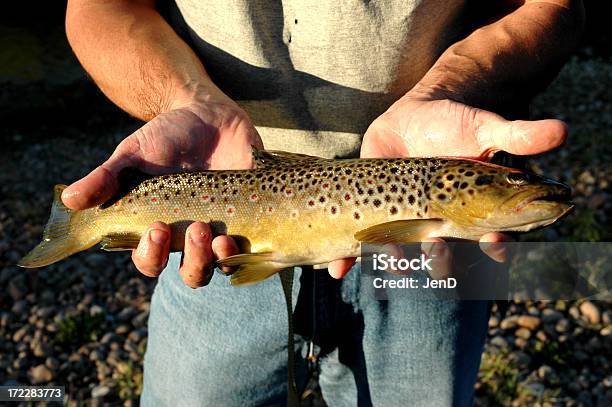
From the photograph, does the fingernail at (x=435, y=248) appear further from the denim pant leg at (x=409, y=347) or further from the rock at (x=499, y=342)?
the rock at (x=499, y=342)

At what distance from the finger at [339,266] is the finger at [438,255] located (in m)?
0.33

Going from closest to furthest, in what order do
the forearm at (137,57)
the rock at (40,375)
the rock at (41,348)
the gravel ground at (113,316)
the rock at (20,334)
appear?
the forearm at (137,57)
the gravel ground at (113,316)
the rock at (40,375)
the rock at (41,348)
the rock at (20,334)

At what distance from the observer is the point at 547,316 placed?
19.8ft

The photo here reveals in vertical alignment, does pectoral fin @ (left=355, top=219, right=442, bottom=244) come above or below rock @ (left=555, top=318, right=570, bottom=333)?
above

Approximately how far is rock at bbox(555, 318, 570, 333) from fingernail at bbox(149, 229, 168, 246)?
4257 millimetres

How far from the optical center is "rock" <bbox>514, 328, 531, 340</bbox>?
19.2 ft

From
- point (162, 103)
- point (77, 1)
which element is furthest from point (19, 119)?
point (162, 103)

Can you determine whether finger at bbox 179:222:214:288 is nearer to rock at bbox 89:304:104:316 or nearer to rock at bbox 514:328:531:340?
rock at bbox 89:304:104:316

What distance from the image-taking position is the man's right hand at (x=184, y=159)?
2.87 meters

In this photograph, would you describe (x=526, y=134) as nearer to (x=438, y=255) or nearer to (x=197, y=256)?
(x=438, y=255)

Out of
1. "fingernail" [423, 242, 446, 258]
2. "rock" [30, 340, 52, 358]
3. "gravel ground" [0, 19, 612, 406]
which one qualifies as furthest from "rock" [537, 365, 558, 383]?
"rock" [30, 340, 52, 358]

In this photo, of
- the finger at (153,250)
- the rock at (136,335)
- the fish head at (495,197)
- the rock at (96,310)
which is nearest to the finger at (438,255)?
the fish head at (495,197)

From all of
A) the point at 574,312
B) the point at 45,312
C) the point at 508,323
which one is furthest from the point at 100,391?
the point at 574,312

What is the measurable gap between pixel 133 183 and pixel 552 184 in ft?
6.13
